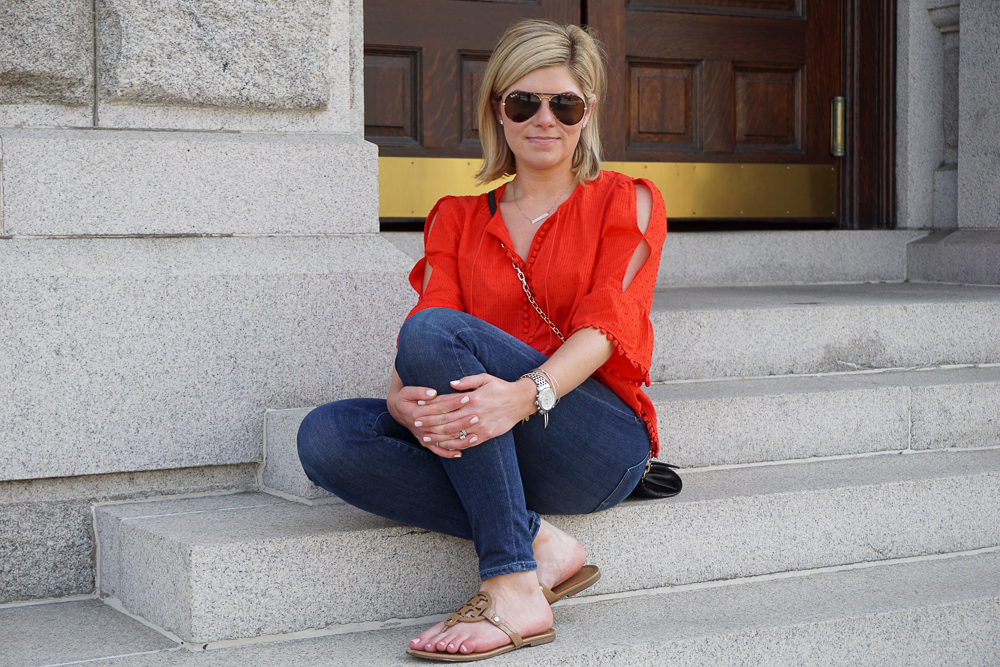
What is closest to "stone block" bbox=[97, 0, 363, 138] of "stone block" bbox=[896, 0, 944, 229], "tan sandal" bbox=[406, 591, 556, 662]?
"tan sandal" bbox=[406, 591, 556, 662]

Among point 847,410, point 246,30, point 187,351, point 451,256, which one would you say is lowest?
point 847,410

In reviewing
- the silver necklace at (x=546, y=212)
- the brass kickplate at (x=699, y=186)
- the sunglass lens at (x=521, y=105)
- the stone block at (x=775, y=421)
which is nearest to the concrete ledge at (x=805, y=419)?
the stone block at (x=775, y=421)

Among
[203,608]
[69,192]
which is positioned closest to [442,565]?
[203,608]

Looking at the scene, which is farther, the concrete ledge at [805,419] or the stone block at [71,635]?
the concrete ledge at [805,419]

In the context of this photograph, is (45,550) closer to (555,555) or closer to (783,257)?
(555,555)

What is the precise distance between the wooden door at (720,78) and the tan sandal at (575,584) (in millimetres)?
2481

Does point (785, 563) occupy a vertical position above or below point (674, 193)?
below

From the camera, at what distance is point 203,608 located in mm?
2164

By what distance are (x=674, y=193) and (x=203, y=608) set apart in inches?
116

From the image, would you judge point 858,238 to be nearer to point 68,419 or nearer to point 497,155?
point 497,155

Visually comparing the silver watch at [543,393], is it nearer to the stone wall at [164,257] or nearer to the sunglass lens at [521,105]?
the sunglass lens at [521,105]

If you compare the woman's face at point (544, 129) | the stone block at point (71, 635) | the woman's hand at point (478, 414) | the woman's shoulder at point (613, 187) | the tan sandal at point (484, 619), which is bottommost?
the stone block at point (71, 635)

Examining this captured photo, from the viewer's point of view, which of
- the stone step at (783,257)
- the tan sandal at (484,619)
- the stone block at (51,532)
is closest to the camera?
the tan sandal at (484,619)

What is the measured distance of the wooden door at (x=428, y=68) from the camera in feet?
13.3
